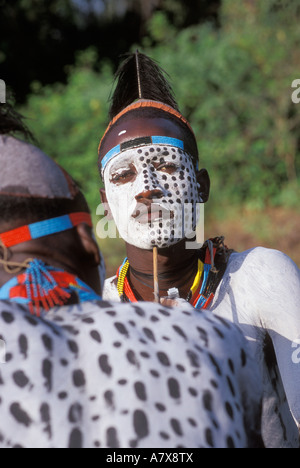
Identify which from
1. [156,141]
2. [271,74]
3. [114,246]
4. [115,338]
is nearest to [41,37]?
[271,74]

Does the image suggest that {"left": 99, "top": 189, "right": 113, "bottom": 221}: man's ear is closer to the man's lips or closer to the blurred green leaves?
the man's lips

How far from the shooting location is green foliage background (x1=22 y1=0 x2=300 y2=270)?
918cm

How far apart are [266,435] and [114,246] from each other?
628cm

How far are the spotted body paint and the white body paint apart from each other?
0.74 metres

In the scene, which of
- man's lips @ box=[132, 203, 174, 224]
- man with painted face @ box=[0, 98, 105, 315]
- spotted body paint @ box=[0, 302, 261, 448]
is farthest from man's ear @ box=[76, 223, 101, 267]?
man's lips @ box=[132, 203, 174, 224]

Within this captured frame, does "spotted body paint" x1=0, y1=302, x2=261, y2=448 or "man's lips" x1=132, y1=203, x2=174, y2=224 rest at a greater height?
"man's lips" x1=132, y1=203, x2=174, y2=224

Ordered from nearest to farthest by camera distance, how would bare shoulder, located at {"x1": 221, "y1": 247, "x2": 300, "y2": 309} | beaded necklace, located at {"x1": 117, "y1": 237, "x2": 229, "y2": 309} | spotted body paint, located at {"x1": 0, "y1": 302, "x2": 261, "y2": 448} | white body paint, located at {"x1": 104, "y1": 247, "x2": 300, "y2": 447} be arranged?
spotted body paint, located at {"x1": 0, "y1": 302, "x2": 261, "y2": 448} < white body paint, located at {"x1": 104, "y1": 247, "x2": 300, "y2": 447} < bare shoulder, located at {"x1": 221, "y1": 247, "x2": 300, "y2": 309} < beaded necklace, located at {"x1": 117, "y1": 237, "x2": 229, "y2": 309}

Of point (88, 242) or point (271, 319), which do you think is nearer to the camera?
point (88, 242)

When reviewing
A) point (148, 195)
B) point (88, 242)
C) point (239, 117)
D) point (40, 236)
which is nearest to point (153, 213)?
point (148, 195)

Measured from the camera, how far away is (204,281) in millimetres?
2479

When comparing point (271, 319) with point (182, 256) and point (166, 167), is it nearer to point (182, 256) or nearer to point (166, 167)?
point (182, 256)

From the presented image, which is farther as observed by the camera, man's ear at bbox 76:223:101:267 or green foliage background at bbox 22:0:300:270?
green foliage background at bbox 22:0:300:270

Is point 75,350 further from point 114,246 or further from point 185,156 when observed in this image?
point 114,246

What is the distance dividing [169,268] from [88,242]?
867 mm
